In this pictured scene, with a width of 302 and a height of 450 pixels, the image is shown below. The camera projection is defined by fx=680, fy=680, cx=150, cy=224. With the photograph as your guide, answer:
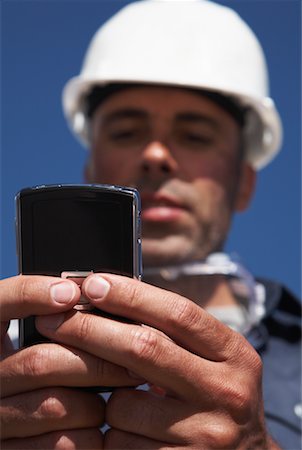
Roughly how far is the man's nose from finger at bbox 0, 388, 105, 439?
2.03m

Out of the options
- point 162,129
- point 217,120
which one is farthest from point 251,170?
point 162,129

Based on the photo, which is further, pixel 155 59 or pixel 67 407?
pixel 155 59

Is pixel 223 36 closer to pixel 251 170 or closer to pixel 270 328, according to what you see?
pixel 251 170

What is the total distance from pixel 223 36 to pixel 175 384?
10.7ft

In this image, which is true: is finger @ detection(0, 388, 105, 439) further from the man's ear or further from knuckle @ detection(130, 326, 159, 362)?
the man's ear

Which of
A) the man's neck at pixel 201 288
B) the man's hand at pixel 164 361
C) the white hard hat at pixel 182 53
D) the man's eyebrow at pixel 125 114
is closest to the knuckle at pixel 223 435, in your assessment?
the man's hand at pixel 164 361

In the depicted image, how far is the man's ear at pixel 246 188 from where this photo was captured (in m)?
4.30

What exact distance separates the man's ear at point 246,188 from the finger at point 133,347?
9.53 feet

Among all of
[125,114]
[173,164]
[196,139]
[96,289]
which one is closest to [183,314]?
[96,289]

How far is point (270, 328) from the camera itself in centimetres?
347

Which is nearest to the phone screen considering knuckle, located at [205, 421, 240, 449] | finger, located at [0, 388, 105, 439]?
finger, located at [0, 388, 105, 439]

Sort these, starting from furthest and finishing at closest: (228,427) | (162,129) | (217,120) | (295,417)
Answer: (217,120) → (162,129) → (295,417) → (228,427)

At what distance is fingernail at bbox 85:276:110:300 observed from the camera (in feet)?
4.35

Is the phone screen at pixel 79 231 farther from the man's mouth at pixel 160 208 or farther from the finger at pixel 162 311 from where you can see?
the man's mouth at pixel 160 208
